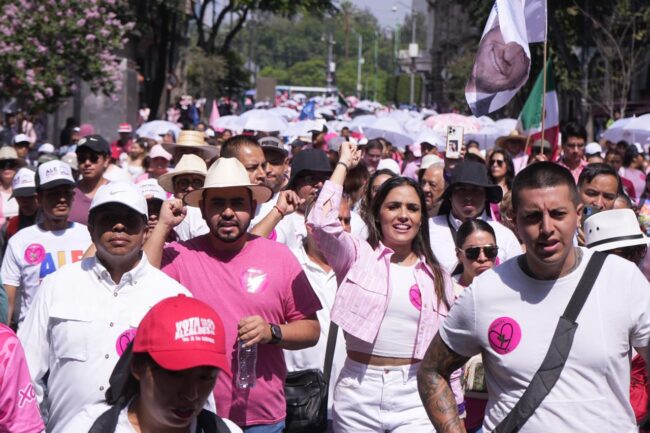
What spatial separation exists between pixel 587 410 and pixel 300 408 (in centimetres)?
242

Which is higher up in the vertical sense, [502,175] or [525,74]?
[525,74]

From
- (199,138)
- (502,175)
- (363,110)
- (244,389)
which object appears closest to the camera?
(244,389)

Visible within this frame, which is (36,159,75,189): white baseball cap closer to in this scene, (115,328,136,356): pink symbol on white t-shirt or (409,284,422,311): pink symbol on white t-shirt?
(409,284,422,311): pink symbol on white t-shirt

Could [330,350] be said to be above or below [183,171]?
below

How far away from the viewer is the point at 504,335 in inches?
162

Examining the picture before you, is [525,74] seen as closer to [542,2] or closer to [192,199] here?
[542,2]

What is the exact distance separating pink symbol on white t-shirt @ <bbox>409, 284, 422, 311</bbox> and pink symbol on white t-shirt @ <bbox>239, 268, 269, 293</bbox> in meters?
0.73

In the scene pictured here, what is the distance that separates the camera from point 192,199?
599 cm

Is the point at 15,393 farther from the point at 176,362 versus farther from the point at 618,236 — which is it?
the point at 618,236

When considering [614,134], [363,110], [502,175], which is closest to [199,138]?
[502,175]

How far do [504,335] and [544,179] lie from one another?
0.58m

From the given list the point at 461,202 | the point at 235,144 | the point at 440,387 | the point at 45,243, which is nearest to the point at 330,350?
the point at 235,144

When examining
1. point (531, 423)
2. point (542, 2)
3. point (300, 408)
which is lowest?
point (300, 408)

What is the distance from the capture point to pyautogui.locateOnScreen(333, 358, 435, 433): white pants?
560 centimetres
